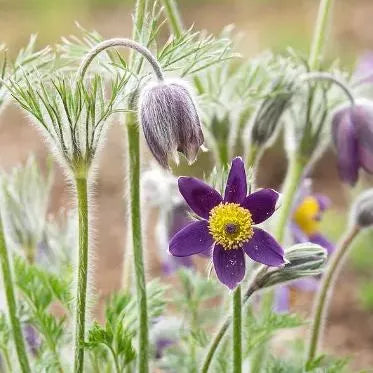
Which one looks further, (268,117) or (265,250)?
(268,117)

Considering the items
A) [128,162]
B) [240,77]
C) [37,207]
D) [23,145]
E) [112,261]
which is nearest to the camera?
[128,162]

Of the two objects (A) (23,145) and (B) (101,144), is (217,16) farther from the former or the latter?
(B) (101,144)

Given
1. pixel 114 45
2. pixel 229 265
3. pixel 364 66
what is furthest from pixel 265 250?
pixel 364 66

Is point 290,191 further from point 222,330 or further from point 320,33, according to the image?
point 222,330

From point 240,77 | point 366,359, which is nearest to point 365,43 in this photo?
point 366,359

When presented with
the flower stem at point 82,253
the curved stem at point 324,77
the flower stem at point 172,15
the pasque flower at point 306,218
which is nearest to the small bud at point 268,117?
the curved stem at point 324,77

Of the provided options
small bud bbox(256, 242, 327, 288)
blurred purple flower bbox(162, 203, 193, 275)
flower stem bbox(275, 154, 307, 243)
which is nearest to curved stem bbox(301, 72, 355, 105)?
flower stem bbox(275, 154, 307, 243)
